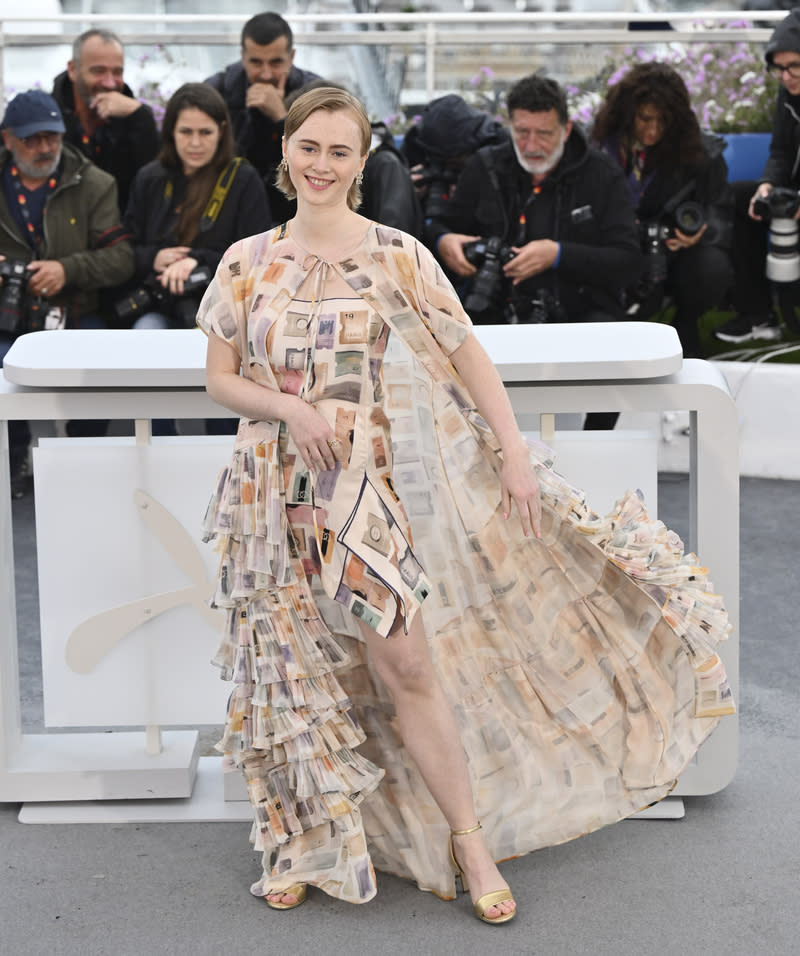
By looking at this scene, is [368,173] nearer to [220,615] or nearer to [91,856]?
[220,615]

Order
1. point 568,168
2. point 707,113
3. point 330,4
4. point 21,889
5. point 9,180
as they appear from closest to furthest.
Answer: point 21,889
point 568,168
point 9,180
point 707,113
point 330,4

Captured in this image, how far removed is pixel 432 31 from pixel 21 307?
2673mm

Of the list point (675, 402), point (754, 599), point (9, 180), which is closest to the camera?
point (675, 402)

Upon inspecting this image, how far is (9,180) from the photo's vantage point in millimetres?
5500

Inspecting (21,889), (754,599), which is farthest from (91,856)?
(754,599)

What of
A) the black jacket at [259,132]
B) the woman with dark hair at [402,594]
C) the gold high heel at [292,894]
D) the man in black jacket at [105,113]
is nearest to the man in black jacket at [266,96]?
the black jacket at [259,132]

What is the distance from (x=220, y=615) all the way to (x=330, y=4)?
664cm

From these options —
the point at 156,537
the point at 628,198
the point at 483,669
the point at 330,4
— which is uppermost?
the point at 330,4

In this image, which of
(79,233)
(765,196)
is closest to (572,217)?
(765,196)

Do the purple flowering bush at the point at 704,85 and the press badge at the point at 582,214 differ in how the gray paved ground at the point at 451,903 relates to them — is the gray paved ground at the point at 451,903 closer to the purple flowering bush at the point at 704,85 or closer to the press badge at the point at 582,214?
the press badge at the point at 582,214

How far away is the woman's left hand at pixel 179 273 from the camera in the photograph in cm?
529

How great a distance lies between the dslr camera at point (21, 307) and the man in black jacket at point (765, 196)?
2768mm

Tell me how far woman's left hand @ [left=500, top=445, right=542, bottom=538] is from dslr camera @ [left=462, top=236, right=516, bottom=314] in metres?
2.65

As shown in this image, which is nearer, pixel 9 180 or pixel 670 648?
pixel 670 648
